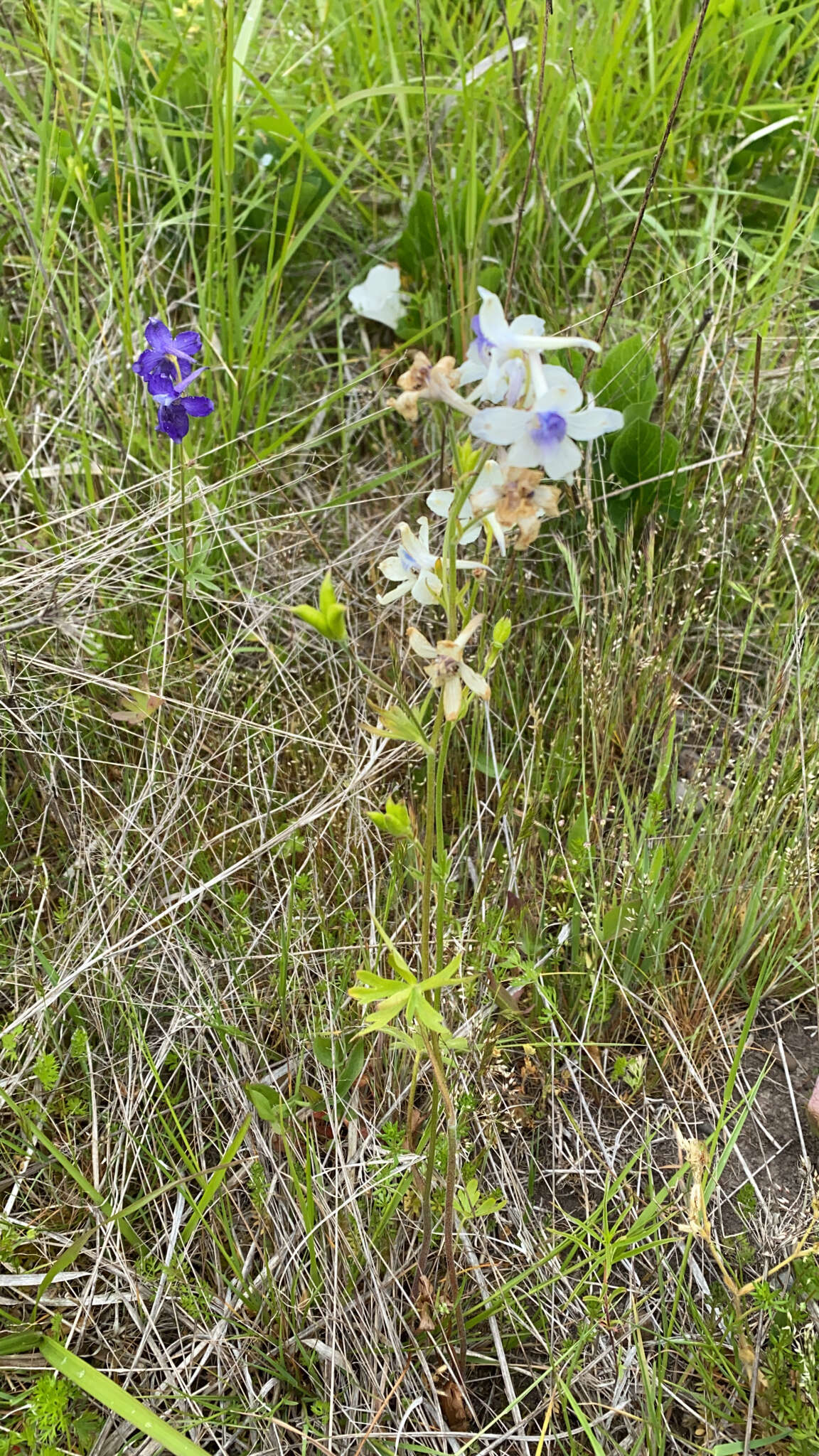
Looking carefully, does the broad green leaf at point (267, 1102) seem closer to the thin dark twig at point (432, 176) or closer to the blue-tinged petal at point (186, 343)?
the blue-tinged petal at point (186, 343)

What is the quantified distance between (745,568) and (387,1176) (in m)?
1.23

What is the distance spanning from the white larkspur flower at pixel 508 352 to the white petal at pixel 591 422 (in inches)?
1.7

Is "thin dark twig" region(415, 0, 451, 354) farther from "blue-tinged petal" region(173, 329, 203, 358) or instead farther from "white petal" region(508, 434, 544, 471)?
"white petal" region(508, 434, 544, 471)

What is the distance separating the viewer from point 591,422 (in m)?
0.85

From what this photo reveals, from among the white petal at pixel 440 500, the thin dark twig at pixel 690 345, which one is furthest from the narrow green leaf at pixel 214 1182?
the thin dark twig at pixel 690 345

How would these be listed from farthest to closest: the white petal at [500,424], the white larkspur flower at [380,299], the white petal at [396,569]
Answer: the white larkspur flower at [380,299] → the white petal at [396,569] → the white petal at [500,424]

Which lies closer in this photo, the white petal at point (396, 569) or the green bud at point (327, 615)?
the green bud at point (327, 615)

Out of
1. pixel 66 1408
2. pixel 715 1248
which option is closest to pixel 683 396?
pixel 715 1248

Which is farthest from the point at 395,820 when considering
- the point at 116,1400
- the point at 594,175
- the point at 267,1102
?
the point at 594,175

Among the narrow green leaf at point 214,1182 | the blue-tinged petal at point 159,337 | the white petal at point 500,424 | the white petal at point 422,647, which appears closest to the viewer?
the white petal at point 500,424

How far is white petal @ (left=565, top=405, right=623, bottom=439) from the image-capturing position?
0.84 m

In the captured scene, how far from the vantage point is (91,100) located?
7.60 feet

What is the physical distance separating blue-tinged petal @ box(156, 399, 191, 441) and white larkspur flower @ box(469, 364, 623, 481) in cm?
78

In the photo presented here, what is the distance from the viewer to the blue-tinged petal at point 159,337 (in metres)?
1.47
